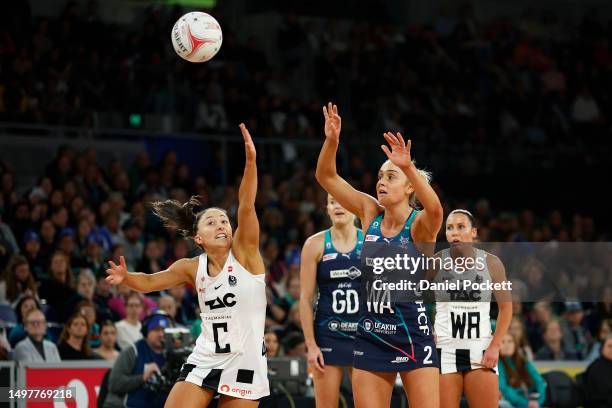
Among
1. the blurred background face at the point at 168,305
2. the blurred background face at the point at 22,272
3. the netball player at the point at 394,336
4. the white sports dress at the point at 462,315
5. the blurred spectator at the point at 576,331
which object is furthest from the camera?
the blurred spectator at the point at 576,331

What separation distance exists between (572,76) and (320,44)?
18.1 feet

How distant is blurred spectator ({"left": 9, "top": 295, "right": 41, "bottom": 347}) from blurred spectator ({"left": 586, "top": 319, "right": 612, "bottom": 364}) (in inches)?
253

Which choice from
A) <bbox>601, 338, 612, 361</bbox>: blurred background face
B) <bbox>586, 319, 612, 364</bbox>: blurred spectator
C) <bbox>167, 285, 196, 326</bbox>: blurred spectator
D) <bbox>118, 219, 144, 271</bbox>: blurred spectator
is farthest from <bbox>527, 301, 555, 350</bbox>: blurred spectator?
<bbox>118, 219, 144, 271</bbox>: blurred spectator

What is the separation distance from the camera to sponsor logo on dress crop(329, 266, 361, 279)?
9.99 m

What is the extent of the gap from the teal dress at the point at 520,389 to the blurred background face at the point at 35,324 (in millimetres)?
4804

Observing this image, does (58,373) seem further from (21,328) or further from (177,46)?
(177,46)

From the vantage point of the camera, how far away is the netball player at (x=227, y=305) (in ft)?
27.3

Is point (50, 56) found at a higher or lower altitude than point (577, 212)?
higher

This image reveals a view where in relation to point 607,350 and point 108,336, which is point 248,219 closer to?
point 108,336

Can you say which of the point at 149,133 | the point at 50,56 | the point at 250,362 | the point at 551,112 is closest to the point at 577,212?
the point at 551,112

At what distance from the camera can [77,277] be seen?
13953 mm

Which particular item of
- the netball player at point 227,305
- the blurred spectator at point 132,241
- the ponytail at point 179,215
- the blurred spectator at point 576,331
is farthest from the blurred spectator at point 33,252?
the blurred spectator at point 576,331

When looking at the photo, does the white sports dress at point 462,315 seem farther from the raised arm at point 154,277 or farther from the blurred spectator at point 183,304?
the blurred spectator at point 183,304

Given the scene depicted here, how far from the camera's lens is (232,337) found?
844 centimetres
